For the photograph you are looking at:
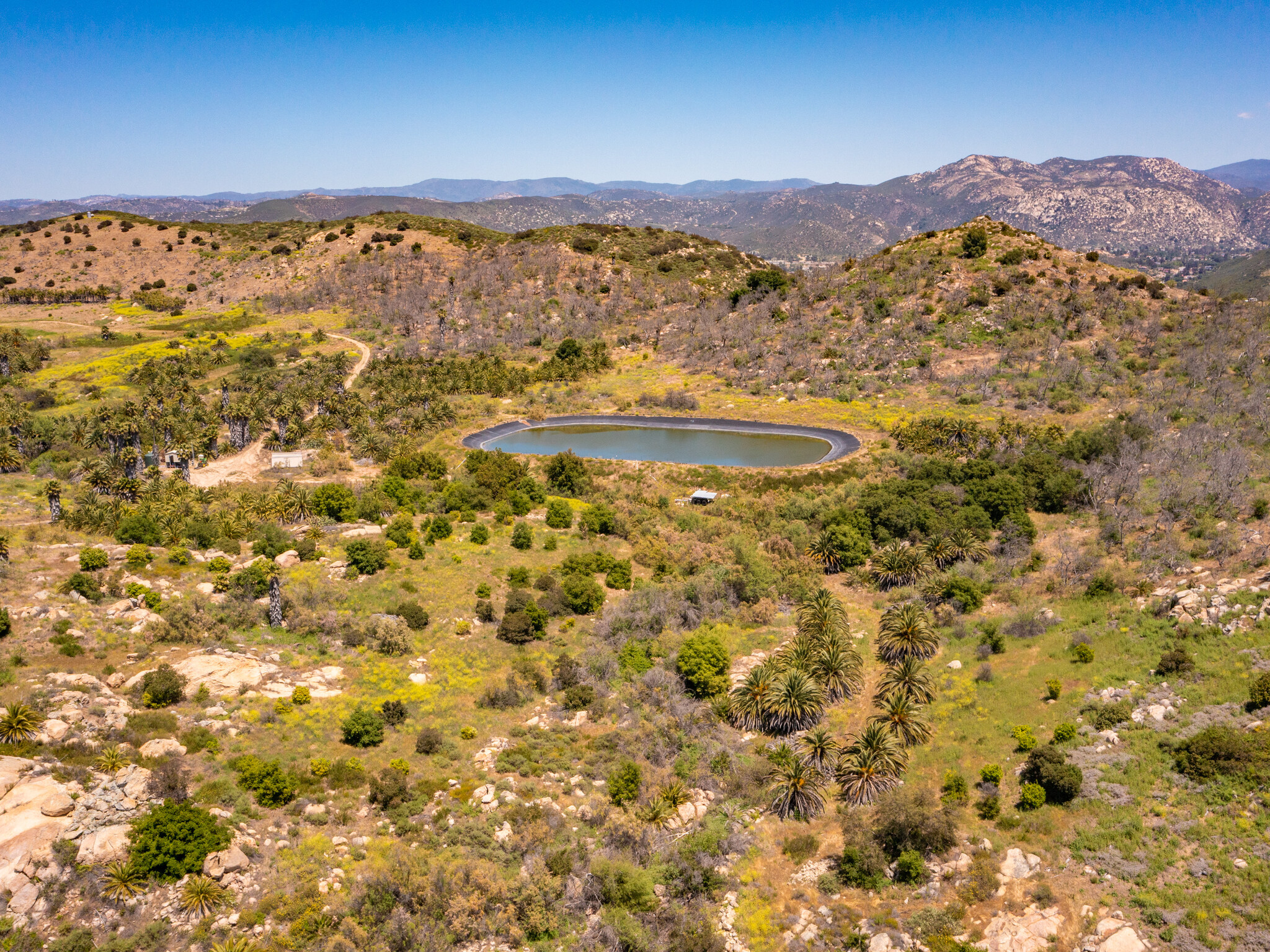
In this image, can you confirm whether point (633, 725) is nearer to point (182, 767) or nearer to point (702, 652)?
point (702, 652)

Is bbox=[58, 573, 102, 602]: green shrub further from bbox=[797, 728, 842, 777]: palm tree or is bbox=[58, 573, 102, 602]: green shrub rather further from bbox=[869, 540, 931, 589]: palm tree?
bbox=[869, 540, 931, 589]: palm tree

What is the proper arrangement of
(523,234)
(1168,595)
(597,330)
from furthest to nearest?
(523,234), (597,330), (1168,595)

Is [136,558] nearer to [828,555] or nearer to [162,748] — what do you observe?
[162,748]

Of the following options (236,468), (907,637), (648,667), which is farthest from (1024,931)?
(236,468)

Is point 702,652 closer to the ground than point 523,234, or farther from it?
closer to the ground

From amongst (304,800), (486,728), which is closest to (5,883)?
(304,800)

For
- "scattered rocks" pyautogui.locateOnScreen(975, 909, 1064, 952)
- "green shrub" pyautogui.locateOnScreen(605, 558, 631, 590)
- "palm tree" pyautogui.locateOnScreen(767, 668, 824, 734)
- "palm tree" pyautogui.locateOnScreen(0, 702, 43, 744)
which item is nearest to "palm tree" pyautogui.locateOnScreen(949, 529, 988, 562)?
"palm tree" pyautogui.locateOnScreen(767, 668, 824, 734)

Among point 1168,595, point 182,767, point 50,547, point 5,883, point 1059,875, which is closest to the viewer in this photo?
point 5,883

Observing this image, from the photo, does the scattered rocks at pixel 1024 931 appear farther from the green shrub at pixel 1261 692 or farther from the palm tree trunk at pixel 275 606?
the palm tree trunk at pixel 275 606
